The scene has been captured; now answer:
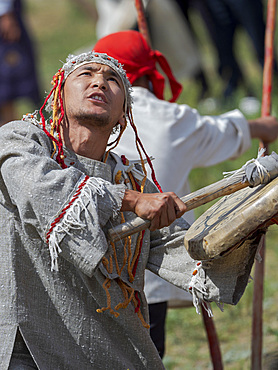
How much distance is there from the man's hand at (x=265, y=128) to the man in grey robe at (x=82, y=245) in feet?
3.72

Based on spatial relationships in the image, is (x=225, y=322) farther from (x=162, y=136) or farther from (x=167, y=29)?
(x=167, y=29)

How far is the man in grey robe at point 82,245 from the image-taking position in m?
2.32

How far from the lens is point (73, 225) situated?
2.30 metres

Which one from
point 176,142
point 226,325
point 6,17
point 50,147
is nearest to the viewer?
point 50,147

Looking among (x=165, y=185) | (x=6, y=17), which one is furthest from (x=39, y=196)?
(x=6, y=17)

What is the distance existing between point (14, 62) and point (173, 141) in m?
4.54

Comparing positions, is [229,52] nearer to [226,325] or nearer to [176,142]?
[226,325]

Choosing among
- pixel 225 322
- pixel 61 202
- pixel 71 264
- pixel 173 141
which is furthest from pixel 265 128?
pixel 61 202

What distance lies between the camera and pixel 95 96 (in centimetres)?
260

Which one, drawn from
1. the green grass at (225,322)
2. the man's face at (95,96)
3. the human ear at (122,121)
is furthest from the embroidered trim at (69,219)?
the green grass at (225,322)

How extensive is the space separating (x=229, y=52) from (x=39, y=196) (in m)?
5.61

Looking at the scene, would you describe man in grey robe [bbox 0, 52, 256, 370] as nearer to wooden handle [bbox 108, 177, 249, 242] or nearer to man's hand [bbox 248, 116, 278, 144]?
wooden handle [bbox 108, 177, 249, 242]

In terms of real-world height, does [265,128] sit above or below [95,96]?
below

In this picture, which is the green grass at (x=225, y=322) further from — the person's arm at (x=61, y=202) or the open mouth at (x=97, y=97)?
the person's arm at (x=61, y=202)
